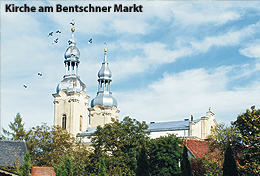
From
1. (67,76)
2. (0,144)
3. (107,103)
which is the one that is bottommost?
(0,144)

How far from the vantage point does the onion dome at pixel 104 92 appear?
7612cm

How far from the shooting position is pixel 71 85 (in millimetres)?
71125

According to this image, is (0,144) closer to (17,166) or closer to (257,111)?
(17,166)

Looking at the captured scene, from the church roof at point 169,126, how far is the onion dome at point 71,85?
14980mm

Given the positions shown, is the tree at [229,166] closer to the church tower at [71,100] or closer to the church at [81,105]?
the church at [81,105]

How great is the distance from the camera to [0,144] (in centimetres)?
3922

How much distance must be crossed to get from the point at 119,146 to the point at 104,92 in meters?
37.6

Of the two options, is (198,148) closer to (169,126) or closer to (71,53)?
(169,126)

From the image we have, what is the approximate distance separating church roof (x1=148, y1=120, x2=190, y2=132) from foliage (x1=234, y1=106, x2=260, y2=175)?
29.6 metres

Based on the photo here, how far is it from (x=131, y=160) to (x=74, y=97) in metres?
33.2

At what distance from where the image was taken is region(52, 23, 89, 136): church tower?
2766 inches

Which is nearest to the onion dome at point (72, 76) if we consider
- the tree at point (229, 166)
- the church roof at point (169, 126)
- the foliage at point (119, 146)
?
the church roof at point (169, 126)

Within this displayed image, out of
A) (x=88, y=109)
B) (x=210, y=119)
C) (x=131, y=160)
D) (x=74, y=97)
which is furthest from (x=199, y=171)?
(x=88, y=109)

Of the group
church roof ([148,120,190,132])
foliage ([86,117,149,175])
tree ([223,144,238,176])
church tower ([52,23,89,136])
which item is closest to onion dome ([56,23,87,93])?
church tower ([52,23,89,136])
